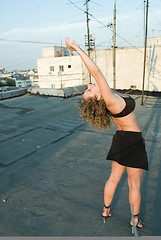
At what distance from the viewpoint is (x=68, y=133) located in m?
5.61

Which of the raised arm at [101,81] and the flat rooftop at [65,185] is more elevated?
the raised arm at [101,81]

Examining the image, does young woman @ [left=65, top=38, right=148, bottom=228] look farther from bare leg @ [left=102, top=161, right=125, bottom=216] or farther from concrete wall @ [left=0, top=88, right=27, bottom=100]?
concrete wall @ [left=0, top=88, right=27, bottom=100]

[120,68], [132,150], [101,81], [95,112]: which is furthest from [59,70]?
[101,81]

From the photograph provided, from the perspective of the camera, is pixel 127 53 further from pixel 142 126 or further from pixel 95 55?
pixel 142 126

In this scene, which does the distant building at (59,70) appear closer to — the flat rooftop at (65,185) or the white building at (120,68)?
the white building at (120,68)

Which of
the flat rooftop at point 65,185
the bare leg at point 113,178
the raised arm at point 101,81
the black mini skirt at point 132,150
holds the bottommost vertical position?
→ the flat rooftop at point 65,185

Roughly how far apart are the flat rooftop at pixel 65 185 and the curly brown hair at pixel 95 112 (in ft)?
4.16

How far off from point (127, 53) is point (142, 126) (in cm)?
1048

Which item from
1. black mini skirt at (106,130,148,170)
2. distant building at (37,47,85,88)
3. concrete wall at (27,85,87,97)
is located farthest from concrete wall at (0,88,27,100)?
black mini skirt at (106,130,148,170)

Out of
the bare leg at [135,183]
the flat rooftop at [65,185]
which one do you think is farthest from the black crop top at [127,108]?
the flat rooftop at [65,185]

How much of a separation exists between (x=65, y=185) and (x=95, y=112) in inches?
69.5

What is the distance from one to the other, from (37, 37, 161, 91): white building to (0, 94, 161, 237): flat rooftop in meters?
9.48

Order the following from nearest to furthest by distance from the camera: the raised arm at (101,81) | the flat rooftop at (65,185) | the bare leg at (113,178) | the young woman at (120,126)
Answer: the raised arm at (101,81) < the young woman at (120,126) < the bare leg at (113,178) < the flat rooftop at (65,185)

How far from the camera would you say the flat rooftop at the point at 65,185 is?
6.94 feet
